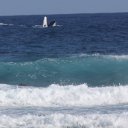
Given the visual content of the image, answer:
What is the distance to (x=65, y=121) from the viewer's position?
16047mm

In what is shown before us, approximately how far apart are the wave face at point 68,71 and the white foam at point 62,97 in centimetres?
464

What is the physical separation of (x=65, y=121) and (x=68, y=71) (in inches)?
490

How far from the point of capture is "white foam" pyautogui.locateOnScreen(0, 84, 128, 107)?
19.3 meters

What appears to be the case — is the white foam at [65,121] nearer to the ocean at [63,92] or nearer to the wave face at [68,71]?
the ocean at [63,92]

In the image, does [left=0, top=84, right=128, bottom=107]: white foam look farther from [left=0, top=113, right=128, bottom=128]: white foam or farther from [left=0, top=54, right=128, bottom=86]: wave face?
[left=0, top=54, right=128, bottom=86]: wave face

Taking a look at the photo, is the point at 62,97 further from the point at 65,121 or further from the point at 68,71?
the point at 68,71

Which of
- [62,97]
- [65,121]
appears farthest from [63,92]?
[65,121]

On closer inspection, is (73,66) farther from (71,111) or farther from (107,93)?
(71,111)

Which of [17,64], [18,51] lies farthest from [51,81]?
[18,51]

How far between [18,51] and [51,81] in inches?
502

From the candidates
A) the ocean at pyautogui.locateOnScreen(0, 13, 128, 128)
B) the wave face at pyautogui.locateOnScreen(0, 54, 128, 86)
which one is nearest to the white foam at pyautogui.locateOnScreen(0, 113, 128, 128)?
the ocean at pyautogui.locateOnScreen(0, 13, 128, 128)

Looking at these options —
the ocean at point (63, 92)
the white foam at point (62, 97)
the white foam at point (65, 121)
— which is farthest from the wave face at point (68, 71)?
the white foam at point (65, 121)

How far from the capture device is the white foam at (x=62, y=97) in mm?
19344

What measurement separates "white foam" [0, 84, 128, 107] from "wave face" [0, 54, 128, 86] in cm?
464
